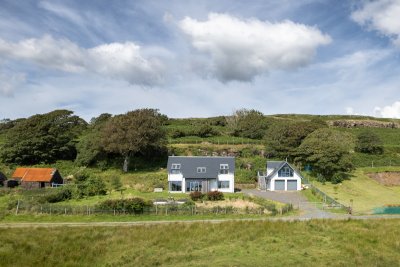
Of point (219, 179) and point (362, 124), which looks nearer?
point (219, 179)

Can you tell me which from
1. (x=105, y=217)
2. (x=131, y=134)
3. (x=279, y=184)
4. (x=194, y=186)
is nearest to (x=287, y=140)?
(x=279, y=184)

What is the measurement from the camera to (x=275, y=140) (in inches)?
2901

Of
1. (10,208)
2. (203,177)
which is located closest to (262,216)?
(203,177)

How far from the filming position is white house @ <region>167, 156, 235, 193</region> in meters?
57.0

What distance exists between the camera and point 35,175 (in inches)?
2292

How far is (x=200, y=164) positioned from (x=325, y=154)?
20.6 m

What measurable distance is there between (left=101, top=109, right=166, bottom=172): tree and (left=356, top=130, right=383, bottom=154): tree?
43.3 meters

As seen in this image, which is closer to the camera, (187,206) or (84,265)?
(84,265)

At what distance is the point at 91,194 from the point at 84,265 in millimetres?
28001

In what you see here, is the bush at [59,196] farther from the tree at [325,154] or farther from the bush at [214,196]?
the tree at [325,154]

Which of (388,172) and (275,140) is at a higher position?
(275,140)

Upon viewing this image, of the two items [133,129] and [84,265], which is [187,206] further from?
[133,129]

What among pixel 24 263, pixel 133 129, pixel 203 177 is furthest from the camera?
pixel 133 129

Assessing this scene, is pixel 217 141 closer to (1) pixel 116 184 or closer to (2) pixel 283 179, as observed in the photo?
(2) pixel 283 179
